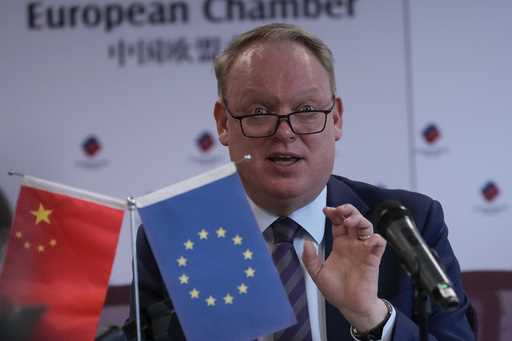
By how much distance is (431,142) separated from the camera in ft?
12.0

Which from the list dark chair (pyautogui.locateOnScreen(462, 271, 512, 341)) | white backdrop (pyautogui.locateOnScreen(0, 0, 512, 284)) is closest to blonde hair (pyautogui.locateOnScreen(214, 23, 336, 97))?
dark chair (pyautogui.locateOnScreen(462, 271, 512, 341))

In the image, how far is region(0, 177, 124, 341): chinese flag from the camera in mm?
1288

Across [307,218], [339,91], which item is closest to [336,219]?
[307,218]

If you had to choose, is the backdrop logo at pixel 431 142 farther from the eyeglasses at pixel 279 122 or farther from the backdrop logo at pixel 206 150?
the eyeglasses at pixel 279 122

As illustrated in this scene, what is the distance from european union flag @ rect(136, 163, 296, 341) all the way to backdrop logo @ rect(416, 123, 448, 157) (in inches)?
94.7

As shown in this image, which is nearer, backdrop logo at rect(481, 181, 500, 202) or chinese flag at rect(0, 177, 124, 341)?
chinese flag at rect(0, 177, 124, 341)

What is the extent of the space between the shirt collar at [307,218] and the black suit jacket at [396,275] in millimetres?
20

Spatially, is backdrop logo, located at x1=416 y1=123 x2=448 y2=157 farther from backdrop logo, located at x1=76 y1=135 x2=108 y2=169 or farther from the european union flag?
the european union flag

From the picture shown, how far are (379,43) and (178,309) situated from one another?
2.54 metres

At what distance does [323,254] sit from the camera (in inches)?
72.7

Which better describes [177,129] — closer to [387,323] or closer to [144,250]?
[144,250]

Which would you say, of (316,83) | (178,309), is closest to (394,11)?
(316,83)

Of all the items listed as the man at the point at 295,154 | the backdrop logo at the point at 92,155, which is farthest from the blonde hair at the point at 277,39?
the backdrop logo at the point at 92,155

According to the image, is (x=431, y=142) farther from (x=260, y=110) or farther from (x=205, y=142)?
(x=260, y=110)
